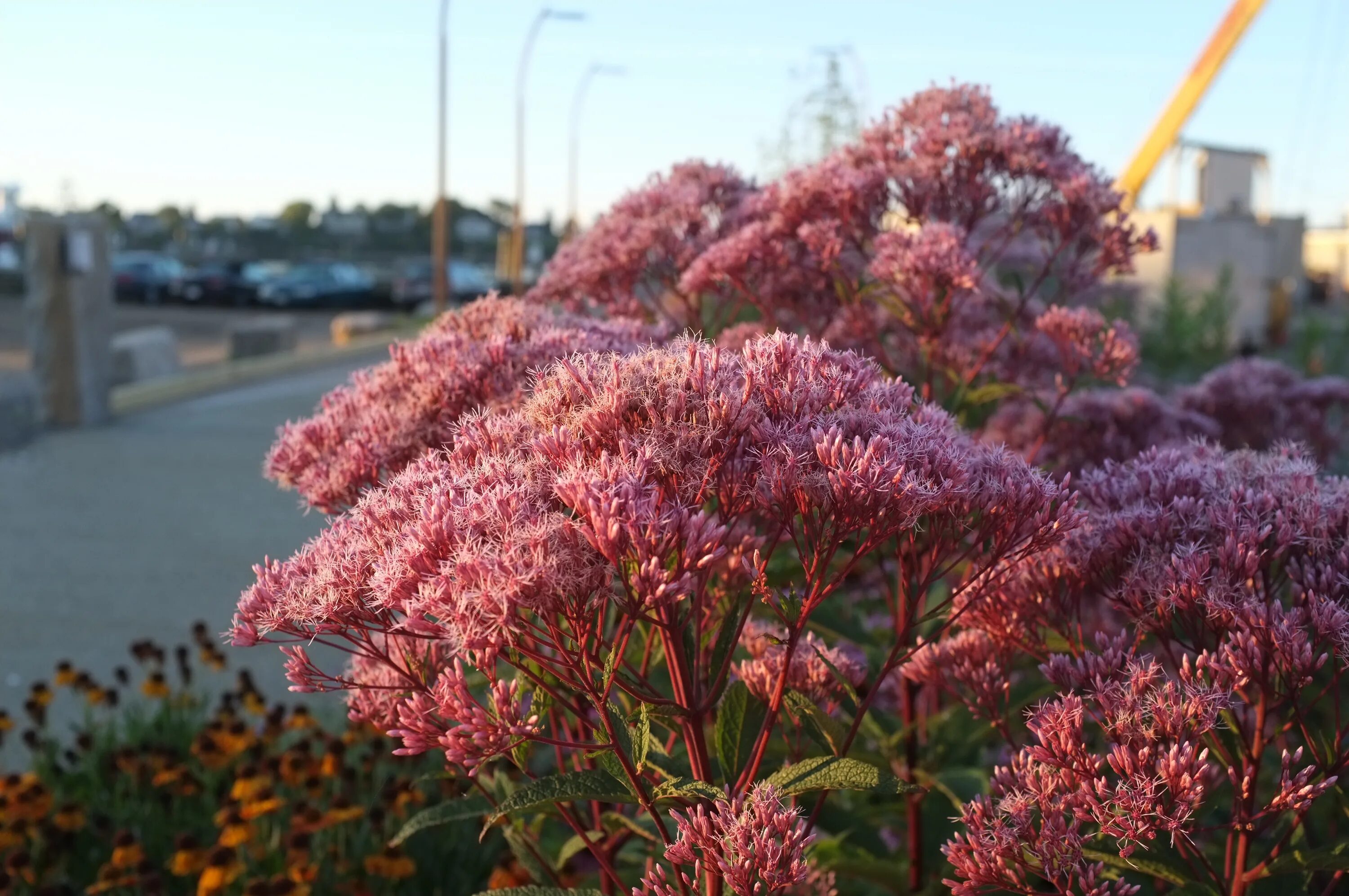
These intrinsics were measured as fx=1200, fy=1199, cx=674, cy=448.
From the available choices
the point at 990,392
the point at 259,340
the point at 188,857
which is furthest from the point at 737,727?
the point at 259,340

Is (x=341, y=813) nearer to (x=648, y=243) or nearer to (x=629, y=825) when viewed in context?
(x=629, y=825)

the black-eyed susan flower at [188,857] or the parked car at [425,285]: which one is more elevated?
the parked car at [425,285]

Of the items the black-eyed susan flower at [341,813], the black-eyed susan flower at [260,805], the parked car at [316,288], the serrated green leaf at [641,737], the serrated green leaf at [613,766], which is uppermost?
the serrated green leaf at [641,737]

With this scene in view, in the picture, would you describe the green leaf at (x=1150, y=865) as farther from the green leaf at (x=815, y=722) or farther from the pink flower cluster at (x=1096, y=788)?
the green leaf at (x=815, y=722)

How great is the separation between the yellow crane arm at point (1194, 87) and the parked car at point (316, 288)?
92.9 ft

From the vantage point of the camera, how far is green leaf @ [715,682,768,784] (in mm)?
2051

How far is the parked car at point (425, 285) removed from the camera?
44.8m

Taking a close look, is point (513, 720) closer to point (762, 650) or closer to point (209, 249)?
point (762, 650)

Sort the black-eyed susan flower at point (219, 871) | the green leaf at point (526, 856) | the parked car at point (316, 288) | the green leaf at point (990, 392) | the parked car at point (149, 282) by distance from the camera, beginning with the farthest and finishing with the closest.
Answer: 1. the parked car at point (149, 282)
2. the parked car at point (316, 288)
3. the black-eyed susan flower at point (219, 871)
4. the green leaf at point (990, 392)
5. the green leaf at point (526, 856)

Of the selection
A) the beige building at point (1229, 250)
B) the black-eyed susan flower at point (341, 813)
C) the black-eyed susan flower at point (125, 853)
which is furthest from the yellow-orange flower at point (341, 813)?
the beige building at point (1229, 250)

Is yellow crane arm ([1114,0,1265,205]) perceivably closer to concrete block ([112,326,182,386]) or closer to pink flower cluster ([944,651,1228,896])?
concrete block ([112,326,182,386])

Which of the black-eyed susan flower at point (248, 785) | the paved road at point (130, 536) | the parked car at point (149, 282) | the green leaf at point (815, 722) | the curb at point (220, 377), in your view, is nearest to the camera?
the green leaf at point (815, 722)

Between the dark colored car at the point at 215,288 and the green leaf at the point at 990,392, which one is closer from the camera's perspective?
the green leaf at the point at 990,392

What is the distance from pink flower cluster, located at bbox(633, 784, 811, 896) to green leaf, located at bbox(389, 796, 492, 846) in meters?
0.78
